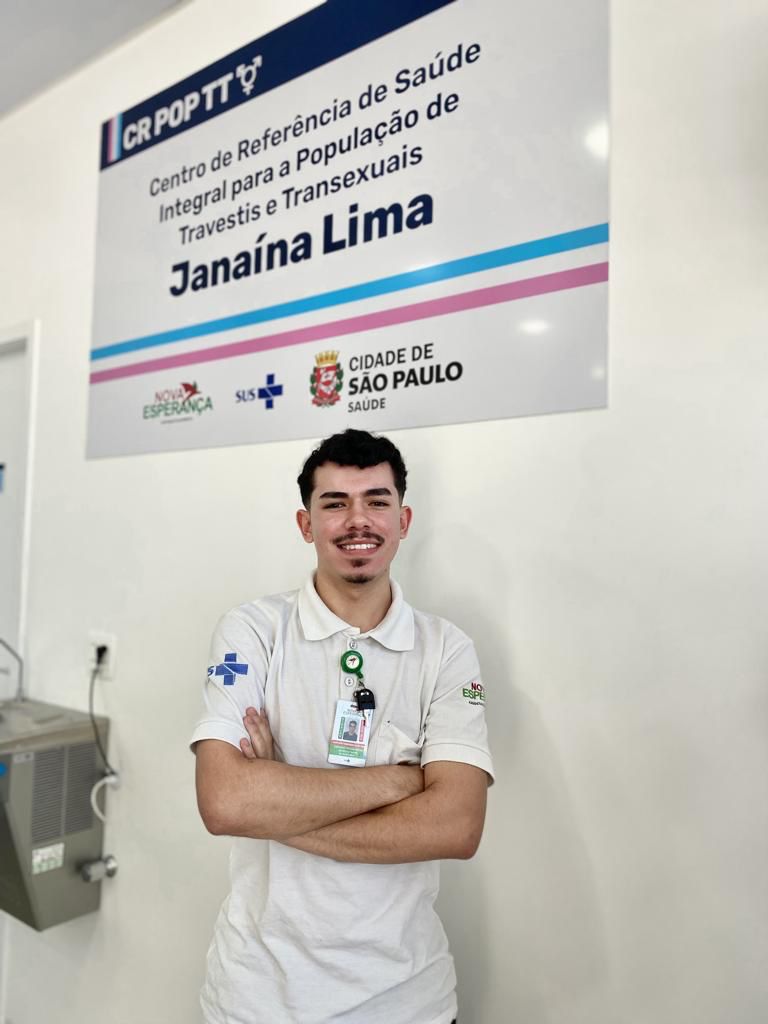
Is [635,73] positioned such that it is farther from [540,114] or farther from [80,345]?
[80,345]

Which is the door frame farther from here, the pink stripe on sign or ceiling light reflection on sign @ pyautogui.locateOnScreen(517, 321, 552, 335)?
ceiling light reflection on sign @ pyautogui.locateOnScreen(517, 321, 552, 335)

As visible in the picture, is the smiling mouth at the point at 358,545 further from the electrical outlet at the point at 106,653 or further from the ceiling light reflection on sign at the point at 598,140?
the electrical outlet at the point at 106,653

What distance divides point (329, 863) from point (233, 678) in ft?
1.16

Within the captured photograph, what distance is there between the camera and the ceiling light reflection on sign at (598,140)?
1419 mm

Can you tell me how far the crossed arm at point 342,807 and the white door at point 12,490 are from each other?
1.72 meters

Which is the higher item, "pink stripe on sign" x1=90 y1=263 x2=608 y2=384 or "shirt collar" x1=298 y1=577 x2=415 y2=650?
"pink stripe on sign" x1=90 y1=263 x2=608 y2=384

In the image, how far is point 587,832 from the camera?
136 cm

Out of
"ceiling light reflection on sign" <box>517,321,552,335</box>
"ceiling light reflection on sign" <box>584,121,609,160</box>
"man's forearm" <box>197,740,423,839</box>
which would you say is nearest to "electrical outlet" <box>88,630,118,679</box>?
"man's forearm" <box>197,740,423,839</box>

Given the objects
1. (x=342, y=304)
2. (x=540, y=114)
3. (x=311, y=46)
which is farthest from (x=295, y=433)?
(x=311, y=46)

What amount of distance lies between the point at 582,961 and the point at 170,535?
148cm

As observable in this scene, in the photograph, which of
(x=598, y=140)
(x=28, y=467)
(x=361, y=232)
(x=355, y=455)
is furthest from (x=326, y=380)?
(x=28, y=467)

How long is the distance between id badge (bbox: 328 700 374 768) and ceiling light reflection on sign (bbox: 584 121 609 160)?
1179mm

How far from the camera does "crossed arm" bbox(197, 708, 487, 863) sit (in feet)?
3.71

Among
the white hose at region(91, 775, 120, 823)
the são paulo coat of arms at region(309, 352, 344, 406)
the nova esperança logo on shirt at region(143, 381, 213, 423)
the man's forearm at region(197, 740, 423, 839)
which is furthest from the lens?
the white hose at region(91, 775, 120, 823)
